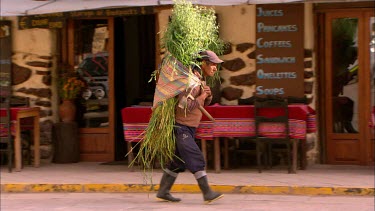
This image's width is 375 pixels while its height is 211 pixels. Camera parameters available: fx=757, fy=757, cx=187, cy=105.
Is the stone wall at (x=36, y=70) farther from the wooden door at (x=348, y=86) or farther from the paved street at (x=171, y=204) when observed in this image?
the wooden door at (x=348, y=86)

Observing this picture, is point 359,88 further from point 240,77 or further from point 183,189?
point 183,189

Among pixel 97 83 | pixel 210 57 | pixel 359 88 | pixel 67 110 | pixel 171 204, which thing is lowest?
pixel 171 204

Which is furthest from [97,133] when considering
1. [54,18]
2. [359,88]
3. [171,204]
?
[359,88]

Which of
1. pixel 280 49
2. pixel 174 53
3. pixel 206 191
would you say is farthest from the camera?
pixel 280 49

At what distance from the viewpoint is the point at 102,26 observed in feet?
37.4

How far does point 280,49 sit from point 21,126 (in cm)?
380

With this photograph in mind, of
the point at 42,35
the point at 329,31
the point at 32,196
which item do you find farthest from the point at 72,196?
the point at 329,31

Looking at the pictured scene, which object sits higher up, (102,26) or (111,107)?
(102,26)

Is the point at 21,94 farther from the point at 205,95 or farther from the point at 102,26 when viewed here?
the point at 205,95

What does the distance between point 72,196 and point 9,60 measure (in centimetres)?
310

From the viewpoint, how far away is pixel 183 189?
8969 millimetres

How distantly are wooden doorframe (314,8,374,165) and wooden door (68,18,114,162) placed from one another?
3079 mm

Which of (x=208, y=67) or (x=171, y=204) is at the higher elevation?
(x=208, y=67)

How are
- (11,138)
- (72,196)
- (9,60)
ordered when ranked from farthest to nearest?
(9,60) → (11,138) → (72,196)
